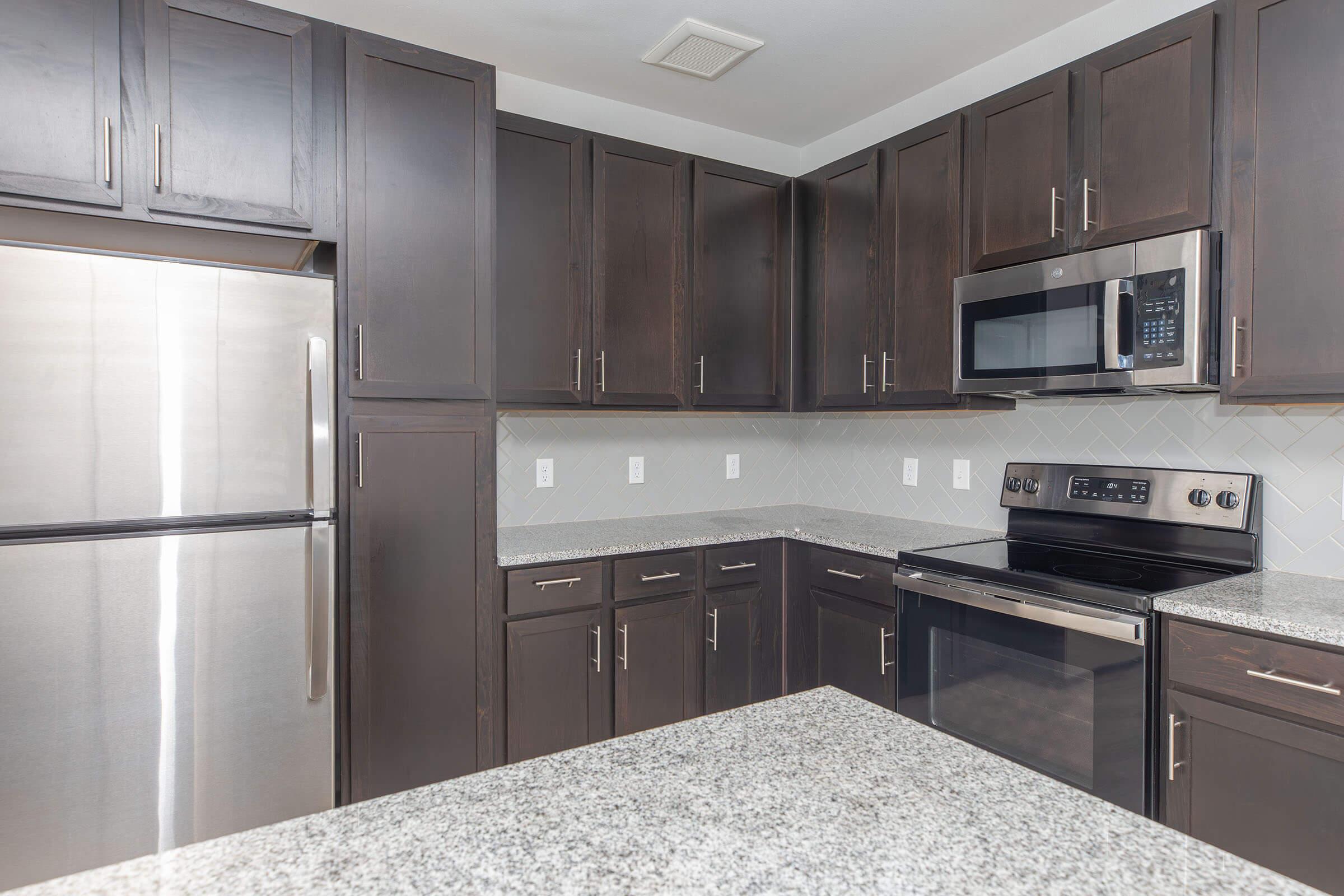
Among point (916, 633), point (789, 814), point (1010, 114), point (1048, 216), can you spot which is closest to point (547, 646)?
point (916, 633)

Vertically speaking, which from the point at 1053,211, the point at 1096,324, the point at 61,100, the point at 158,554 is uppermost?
the point at 61,100

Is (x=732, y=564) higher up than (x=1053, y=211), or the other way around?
(x=1053, y=211)

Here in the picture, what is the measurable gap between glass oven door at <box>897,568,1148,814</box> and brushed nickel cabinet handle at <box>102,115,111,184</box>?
2.39 m

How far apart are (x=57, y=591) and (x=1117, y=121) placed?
2.89 m

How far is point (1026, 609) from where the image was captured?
6.41 feet

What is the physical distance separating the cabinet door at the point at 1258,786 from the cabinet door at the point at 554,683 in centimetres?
158

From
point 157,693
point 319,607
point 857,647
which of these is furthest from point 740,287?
point 157,693

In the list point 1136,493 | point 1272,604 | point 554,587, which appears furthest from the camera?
point 554,587

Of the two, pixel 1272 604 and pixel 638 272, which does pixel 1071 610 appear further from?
pixel 638 272

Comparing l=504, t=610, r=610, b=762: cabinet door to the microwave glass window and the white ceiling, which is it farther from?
the white ceiling

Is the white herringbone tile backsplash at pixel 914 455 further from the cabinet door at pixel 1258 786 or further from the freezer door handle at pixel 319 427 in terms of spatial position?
the freezer door handle at pixel 319 427

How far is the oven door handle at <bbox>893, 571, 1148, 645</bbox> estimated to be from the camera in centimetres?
173

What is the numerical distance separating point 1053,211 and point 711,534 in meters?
1.51

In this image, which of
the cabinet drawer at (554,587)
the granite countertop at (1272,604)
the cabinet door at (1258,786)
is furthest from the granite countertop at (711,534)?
the cabinet door at (1258,786)
